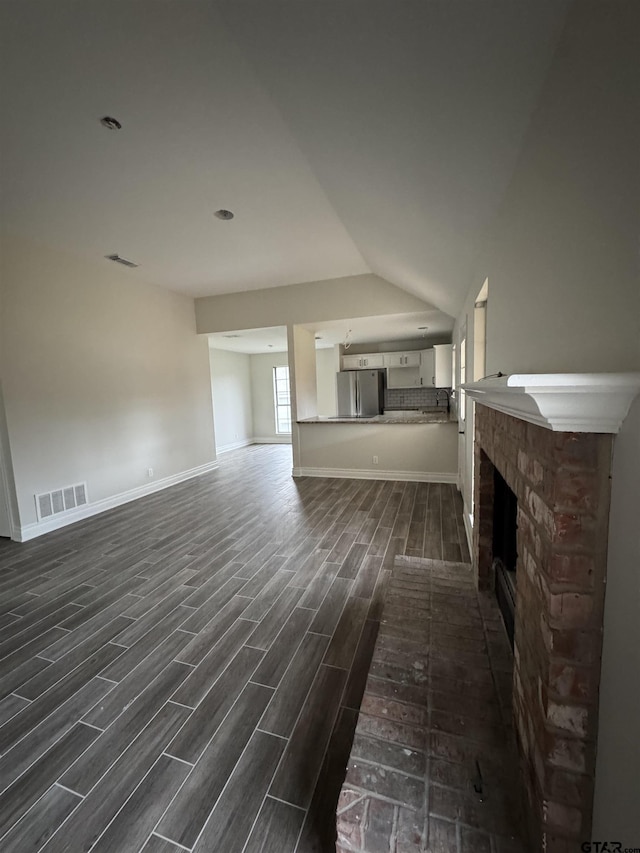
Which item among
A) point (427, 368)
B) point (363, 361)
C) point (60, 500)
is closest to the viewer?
point (60, 500)

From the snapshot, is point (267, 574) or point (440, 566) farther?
point (267, 574)

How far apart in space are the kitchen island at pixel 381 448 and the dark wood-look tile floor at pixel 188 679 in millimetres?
1654

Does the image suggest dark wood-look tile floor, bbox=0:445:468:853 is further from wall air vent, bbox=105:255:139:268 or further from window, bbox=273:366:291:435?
window, bbox=273:366:291:435

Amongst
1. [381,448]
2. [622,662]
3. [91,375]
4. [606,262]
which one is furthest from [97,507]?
[606,262]

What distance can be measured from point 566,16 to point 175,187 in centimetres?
275

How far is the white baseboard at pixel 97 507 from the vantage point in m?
3.59

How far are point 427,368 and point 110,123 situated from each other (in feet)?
19.0

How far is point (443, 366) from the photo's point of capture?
6.13m

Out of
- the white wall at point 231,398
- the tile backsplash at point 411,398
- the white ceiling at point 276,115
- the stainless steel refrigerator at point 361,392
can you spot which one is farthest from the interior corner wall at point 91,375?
the tile backsplash at point 411,398

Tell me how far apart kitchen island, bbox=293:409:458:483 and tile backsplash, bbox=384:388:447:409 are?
2286 mm

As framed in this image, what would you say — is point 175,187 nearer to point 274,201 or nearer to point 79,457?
point 274,201

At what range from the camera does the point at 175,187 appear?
2730 millimetres

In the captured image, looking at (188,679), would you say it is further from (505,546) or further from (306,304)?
(306,304)

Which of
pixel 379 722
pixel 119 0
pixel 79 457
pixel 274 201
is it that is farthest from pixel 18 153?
pixel 379 722
